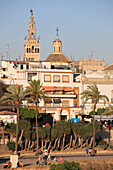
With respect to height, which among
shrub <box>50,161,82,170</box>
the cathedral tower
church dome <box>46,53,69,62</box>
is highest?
the cathedral tower

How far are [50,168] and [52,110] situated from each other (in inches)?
1457

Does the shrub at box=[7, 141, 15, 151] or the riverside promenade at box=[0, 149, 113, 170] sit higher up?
the shrub at box=[7, 141, 15, 151]

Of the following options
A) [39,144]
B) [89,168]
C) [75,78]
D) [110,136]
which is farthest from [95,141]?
[75,78]

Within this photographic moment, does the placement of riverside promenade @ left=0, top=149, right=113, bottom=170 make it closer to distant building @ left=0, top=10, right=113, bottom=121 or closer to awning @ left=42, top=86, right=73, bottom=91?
distant building @ left=0, top=10, right=113, bottom=121

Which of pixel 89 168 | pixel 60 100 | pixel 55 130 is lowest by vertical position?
pixel 89 168

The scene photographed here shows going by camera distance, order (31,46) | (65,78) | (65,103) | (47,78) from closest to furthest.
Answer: (47,78) < (65,103) < (65,78) < (31,46)

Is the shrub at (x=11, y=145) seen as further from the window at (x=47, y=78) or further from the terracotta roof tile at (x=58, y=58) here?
the terracotta roof tile at (x=58, y=58)

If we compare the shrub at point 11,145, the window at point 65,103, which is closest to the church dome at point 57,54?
the window at point 65,103

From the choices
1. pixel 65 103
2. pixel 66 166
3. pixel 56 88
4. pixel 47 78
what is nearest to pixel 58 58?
pixel 47 78

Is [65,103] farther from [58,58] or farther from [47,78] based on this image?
[58,58]

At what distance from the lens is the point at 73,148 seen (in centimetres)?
Result: 6825

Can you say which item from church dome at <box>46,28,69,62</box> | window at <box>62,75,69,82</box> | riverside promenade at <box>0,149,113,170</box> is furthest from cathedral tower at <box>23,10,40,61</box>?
riverside promenade at <box>0,149,113,170</box>

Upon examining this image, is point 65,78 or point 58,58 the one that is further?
point 58,58

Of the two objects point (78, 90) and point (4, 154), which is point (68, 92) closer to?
point (78, 90)
